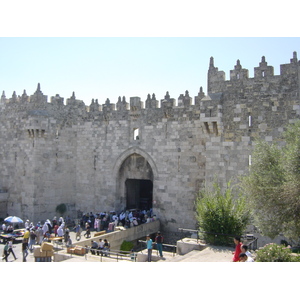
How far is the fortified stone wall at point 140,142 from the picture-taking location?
15922 millimetres

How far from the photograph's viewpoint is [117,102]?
2203cm

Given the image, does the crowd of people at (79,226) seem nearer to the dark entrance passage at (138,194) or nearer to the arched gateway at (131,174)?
the arched gateway at (131,174)

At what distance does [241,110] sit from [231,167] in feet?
8.51

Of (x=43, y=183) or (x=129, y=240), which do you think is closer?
(x=129, y=240)

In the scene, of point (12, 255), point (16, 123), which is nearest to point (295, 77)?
point (12, 255)

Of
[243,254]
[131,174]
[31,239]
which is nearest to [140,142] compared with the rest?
[131,174]

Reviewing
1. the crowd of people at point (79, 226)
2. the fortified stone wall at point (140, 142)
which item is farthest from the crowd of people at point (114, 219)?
the fortified stone wall at point (140, 142)

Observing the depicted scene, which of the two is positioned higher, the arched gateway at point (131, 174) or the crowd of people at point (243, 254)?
the arched gateway at point (131, 174)

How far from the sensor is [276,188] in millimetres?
11062

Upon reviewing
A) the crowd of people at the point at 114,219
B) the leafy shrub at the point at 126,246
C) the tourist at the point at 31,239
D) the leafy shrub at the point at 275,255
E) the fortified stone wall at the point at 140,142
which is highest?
the fortified stone wall at the point at 140,142

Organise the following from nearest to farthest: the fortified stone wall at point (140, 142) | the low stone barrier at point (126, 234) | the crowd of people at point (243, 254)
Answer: the crowd of people at point (243, 254) → the fortified stone wall at point (140, 142) → the low stone barrier at point (126, 234)

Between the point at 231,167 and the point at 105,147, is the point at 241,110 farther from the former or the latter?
the point at 105,147

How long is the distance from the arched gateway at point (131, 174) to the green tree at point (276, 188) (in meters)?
8.99
